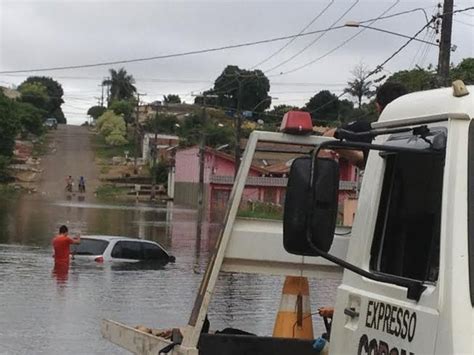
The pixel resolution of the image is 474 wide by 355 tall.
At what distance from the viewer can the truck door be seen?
10.3 ft

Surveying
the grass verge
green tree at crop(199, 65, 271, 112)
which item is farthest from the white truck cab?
the grass verge

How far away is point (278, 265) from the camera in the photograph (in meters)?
4.42

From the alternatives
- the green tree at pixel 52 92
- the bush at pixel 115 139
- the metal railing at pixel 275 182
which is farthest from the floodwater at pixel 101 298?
the green tree at pixel 52 92

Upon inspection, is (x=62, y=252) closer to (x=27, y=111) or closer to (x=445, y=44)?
(x=445, y=44)

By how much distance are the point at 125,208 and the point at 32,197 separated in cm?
1533

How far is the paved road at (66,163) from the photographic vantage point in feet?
263

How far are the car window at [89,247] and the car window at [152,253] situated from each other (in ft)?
3.77

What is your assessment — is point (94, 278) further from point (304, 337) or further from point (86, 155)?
point (86, 155)

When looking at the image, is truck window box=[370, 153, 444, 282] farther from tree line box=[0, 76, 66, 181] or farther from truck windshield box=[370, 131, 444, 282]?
tree line box=[0, 76, 66, 181]

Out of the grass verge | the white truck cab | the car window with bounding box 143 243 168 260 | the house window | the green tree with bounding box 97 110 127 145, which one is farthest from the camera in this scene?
the green tree with bounding box 97 110 127 145

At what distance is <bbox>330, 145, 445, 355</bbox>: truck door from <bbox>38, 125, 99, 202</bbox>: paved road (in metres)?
64.9

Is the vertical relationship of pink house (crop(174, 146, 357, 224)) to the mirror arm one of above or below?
above

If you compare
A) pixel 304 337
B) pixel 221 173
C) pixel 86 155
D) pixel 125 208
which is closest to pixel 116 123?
pixel 86 155

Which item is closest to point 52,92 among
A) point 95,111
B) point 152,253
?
point 95,111
